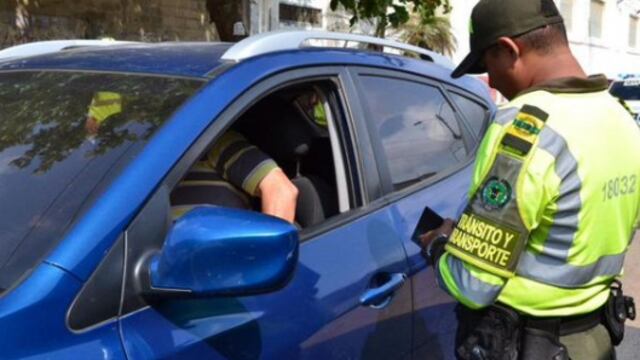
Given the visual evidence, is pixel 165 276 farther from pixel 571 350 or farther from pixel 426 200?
pixel 426 200

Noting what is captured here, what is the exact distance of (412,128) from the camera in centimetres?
294

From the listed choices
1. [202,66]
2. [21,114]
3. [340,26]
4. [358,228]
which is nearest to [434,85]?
[358,228]

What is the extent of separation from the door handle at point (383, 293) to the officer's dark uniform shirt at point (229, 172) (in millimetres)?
500

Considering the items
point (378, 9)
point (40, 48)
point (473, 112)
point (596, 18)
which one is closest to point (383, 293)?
point (473, 112)

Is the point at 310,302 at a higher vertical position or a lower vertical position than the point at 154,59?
lower

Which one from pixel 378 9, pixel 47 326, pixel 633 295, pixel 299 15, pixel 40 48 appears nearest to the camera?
pixel 47 326

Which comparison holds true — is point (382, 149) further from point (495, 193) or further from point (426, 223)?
point (495, 193)

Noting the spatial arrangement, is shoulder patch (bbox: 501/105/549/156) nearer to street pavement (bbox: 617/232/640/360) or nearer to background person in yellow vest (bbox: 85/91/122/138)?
background person in yellow vest (bbox: 85/91/122/138)

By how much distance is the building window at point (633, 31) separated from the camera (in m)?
32.0

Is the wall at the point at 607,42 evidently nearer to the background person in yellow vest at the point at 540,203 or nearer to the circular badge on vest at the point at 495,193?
the background person in yellow vest at the point at 540,203

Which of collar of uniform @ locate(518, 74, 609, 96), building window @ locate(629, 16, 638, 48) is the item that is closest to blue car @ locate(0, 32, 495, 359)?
collar of uniform @ locate(518, 74, 609, 96)

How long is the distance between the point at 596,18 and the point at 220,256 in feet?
95.7

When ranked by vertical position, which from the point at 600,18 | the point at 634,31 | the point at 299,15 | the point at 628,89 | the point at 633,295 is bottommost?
the point at 633,295

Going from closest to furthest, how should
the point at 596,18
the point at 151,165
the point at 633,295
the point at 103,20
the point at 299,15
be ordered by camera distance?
the point at 151,165 → the point at 633,295 → the point at 103,20 → the point at 299,15 → the point at 596,18
